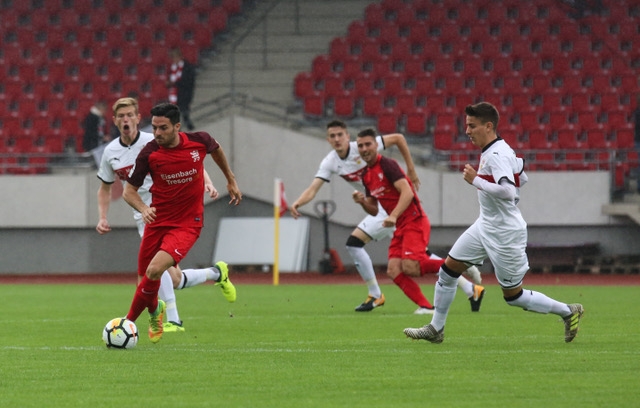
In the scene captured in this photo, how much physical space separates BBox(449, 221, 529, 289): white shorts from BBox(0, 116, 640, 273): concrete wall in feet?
47.5

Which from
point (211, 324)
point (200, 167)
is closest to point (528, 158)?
point (211, 324)

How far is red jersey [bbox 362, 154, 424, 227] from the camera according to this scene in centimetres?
1312

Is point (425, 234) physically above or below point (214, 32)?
below

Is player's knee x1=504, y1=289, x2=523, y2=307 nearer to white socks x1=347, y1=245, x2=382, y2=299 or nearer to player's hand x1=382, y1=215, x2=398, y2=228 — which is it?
player's hand x1=382, y1=215, x2=398, y2=228

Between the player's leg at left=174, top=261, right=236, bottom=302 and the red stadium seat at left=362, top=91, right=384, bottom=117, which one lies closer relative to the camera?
the player's leg at left=174, top=261, right=236, bottom=302

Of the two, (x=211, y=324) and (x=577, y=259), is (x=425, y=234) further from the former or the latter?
(x=577, y=259)

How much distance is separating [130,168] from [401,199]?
305 cm

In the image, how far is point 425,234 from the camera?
524 inches

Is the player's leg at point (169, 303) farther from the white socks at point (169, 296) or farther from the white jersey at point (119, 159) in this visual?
the white jersey at point (119, 159)

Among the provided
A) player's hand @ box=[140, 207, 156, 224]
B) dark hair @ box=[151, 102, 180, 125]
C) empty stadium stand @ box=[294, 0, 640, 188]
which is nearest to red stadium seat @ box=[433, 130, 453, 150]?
empty stadium stand @ box=[294, 0, 640, 188]

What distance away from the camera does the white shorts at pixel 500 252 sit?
9.33 metres

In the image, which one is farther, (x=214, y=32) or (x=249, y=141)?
(x=214, y=32)

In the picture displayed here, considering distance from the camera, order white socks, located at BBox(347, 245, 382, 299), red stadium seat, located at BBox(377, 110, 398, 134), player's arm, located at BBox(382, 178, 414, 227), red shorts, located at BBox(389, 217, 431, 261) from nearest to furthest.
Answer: player's arm, located at BBox(382, 178, 414, 227)
red shorts, located at BBox(389, 217, 431, 261)
white socks, located at BBox(347, 245, 382, 299)
red stadium seat, located at BBox(377, 110, 398, 134)

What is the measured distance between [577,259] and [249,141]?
7307 millimetres
